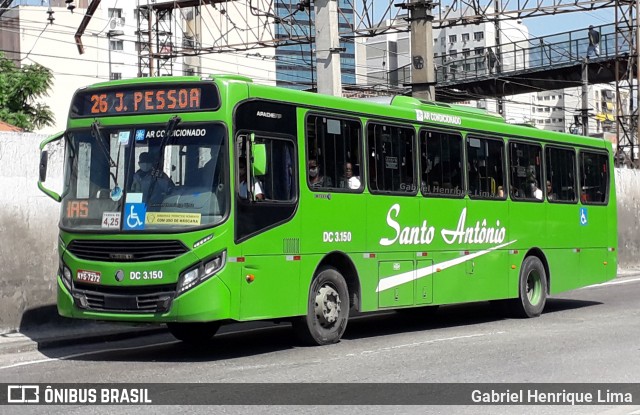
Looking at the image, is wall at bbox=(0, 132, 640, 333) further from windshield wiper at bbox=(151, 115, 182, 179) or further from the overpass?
the overpass

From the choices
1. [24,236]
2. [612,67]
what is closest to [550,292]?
[24,236]

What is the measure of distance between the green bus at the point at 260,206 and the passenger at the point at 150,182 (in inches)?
0.7

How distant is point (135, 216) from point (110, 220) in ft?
1.17

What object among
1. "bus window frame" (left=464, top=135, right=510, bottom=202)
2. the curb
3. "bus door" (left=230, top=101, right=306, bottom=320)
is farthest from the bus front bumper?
"bus window frame" (left=464, top=135, right=510, bottom=202)

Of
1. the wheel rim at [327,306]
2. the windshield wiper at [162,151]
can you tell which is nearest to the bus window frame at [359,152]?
the wheel rim at [327,306]

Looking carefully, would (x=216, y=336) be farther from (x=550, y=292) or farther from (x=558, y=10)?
(x=558, y=10)

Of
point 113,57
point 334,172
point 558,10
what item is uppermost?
point 113,57

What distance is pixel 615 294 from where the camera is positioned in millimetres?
22969

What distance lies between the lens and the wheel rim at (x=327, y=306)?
45.0ft

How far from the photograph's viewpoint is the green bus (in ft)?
39.8

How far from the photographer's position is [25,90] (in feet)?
137

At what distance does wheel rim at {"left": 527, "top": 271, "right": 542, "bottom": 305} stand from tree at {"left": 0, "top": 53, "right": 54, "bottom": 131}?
2569 centimetres

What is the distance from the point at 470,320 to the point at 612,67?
3381 centimetres

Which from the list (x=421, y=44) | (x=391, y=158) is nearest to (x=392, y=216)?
(x=391, y=158)
